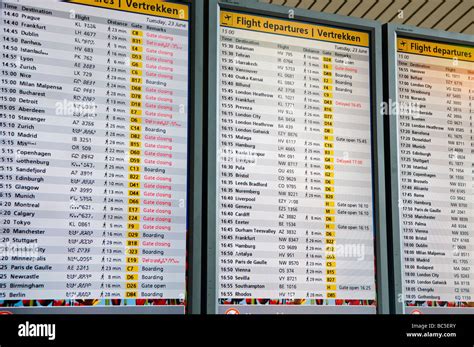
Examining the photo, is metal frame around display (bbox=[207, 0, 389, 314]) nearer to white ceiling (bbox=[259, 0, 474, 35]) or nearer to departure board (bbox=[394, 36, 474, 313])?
departure board (bbox=[394, 36, 474, 313])

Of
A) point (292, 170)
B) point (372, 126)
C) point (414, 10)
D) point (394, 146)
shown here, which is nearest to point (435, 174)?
point (394, 146)

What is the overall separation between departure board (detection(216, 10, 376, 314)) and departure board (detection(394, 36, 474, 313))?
188 millimetres

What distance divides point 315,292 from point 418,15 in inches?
163

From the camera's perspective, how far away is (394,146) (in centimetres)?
273

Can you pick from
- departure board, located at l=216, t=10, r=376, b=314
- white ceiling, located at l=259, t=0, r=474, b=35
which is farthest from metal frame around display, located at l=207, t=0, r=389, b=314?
white ceiling, located at l=259, t=0, r=474, b=35

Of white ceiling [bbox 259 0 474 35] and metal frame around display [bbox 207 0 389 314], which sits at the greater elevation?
white ceiling [bbox 259 0 474 35]

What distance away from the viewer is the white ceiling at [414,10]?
18.5ft

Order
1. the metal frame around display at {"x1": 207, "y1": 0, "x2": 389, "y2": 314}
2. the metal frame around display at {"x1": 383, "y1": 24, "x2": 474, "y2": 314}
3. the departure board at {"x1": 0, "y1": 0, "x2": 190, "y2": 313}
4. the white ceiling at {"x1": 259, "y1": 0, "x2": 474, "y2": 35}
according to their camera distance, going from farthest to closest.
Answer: the white ceiling at {"x1": 259, "y1": 0, "x2": 474, "y2": 35} < the metal frame around display at {"x1": 383, "y1": 24, "x2": 474, "y2": 314} < the metal frame around display at {"x1": 207, "y1": 0, "x2": 389, "y2": 314} < the departure board at {"x1": 0, "y1": 0, "x2": 190, "y2": 313}

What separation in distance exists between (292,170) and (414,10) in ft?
12.5

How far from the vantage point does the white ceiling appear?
564cm

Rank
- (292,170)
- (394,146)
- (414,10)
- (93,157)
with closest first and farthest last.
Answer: (93,157)
(292,170)
(394,146)
(414,10)

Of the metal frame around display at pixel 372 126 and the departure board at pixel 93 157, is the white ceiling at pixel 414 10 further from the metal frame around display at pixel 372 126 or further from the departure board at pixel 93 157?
the departure board at pixel 93 157

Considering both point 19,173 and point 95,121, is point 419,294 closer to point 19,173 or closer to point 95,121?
point 95,121

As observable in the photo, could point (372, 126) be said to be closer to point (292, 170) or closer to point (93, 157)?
point (292, 170)
